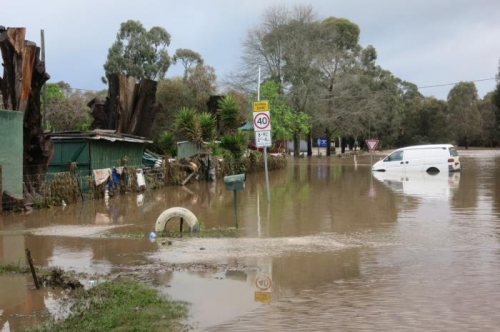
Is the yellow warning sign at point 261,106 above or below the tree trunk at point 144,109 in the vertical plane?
below

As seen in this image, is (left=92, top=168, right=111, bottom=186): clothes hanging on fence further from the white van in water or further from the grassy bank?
the white van in water

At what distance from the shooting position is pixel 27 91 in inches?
666

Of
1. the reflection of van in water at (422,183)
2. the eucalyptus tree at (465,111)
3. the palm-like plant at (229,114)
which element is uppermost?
the eucalyptus tree at (465,111)

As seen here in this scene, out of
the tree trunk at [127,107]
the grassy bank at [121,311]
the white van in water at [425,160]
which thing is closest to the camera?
the grassy bank at [121,311]

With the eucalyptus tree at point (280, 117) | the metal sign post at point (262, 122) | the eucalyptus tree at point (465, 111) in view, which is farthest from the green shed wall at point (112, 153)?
the eucalyptus tree at point (465, 111)

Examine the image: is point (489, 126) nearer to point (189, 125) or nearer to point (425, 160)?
point (425, 160)

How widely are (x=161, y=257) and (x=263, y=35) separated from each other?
159ft

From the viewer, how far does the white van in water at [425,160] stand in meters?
30.8

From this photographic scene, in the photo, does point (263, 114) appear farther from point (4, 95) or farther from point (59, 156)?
point (59, 156)

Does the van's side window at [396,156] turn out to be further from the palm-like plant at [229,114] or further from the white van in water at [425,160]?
the palm-like plant at [229,114]

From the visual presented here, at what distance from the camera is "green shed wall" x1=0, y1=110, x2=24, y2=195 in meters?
15.6

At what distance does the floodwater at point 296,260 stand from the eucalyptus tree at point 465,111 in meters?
69.8

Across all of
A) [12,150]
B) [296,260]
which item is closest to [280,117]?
[12,150]

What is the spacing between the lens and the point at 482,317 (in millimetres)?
6047
